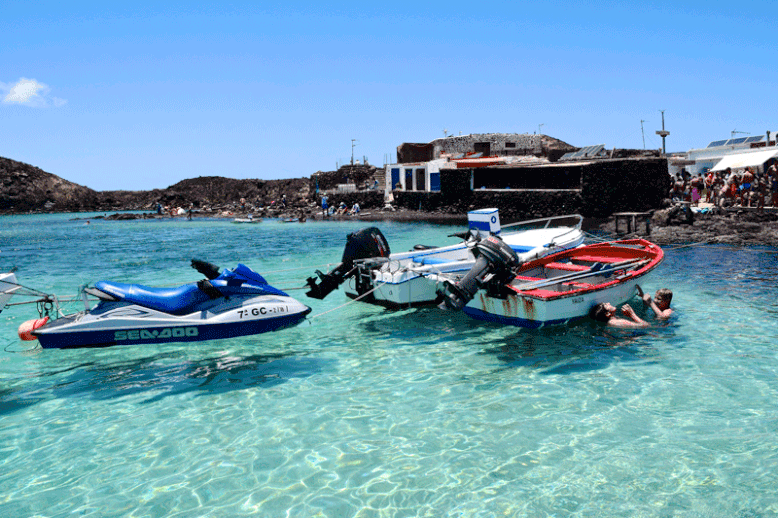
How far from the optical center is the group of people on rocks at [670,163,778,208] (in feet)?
90.2

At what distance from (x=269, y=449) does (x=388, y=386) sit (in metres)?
2.13

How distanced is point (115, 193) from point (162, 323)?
123 m

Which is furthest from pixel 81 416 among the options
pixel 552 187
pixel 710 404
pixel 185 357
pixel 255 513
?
pixel 552 187

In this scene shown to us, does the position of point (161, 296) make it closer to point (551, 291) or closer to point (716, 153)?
point (551, 291)

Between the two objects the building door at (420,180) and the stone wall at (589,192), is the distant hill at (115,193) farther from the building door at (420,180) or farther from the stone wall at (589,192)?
the stone wall at (589,192)

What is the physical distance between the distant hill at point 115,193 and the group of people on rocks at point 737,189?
61.1 meters

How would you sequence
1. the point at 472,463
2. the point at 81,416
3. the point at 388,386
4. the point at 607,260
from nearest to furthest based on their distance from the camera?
the point at 472,463
the point at 81,416
the point at 388,386
the point at 607,260

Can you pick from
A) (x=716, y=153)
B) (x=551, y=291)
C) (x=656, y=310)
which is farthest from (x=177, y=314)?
(x=716, y=153)

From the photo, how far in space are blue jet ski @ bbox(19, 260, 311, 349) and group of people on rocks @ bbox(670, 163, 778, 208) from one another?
1105 inches

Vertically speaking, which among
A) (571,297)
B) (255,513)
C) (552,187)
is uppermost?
(552,187)

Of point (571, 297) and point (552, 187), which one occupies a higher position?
point (552, 187)

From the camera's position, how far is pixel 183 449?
18.4 ft

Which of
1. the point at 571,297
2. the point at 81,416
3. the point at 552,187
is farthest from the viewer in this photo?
the point at 552,187

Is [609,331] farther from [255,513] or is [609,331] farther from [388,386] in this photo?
[255,513]
